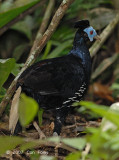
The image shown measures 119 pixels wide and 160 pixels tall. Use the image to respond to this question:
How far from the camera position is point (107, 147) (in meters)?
1.96

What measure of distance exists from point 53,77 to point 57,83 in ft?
0.21

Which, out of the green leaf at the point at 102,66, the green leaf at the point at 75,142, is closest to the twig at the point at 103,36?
the green leaf at the point at 102,66

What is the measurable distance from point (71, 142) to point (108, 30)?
10.4 feet

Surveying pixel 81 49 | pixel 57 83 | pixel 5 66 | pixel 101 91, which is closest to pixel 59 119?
pixel 57 83

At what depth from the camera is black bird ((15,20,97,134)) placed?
3.22 m

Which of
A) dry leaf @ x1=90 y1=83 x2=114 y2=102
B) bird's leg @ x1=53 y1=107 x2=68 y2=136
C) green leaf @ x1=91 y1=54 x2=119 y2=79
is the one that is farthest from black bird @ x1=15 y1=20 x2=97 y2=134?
dry leaf @ x1=90 y1=83 x2=114 y2=102

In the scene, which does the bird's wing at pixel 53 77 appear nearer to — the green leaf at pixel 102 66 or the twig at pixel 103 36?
the twig at pixel 103 36

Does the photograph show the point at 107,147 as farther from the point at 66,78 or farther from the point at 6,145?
the point at 66,78

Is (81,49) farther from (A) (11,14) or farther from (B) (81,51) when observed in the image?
(A) (11,14)

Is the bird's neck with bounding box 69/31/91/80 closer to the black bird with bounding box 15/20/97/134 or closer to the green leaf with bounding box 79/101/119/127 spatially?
the black bird with bounding box 15/20/97/134

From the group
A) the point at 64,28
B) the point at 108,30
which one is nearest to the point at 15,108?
the point at 108,30

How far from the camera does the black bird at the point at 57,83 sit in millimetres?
3223

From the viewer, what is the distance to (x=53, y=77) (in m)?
3.30

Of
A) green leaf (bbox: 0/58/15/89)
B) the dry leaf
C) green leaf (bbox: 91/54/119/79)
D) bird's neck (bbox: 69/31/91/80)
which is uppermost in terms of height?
green leaf (bbox: 0/58/15/89)
